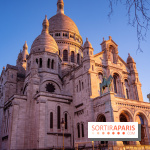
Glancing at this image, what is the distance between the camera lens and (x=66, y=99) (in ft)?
124

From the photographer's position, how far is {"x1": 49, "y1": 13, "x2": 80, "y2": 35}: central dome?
56947 mm

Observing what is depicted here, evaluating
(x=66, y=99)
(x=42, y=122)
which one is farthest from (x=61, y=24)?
(x=42, y=122)

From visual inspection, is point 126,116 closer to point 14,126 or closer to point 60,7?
point 14,126

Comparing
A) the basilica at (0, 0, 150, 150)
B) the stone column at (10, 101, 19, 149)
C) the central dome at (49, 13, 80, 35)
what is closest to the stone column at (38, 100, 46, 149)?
the basilica at (0, 0, 150, 150)

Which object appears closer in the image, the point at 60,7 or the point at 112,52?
the point at 112,52

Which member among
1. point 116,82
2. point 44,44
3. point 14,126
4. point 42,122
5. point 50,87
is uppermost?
point 44,44

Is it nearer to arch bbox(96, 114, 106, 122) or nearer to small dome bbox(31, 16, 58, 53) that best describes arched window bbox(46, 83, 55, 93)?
small dome bbox(31, 16, 58, 53)

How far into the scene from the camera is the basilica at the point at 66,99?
102 feet

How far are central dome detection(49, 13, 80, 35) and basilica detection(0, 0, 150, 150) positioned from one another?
294 inches

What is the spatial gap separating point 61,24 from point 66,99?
93.8 feet

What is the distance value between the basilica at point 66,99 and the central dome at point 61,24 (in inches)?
294

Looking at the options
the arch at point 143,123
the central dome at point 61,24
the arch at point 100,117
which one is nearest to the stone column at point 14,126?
the arch at point 100,117

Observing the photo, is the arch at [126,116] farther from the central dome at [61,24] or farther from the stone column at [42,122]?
the central dome at [61,24]

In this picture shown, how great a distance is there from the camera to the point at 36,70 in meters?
39.4
